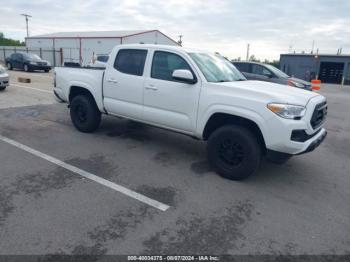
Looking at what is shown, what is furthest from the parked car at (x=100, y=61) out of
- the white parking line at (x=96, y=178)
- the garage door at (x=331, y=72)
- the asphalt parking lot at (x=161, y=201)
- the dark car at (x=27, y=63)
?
the garage door at (x=331, y=72)

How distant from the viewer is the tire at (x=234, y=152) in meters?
4.02

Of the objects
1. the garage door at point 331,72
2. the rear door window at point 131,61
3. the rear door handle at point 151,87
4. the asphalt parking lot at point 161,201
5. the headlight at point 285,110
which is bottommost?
the asphalt parking lot at point 161,201

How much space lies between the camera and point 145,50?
5262 millimetres

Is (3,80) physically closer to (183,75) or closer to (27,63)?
(183,75)

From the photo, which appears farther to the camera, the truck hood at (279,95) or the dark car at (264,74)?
the dark car at (264,74)

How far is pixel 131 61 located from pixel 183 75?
1.54m

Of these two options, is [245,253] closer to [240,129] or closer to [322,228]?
[322,228]

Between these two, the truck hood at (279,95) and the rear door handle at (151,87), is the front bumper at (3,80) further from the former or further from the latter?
the truck hood at (279,95)

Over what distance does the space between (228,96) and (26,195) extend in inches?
118

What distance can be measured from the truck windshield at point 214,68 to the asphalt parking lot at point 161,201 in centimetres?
148

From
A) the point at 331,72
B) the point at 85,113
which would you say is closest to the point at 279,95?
the point at 85,113

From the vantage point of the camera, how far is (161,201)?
3.62m

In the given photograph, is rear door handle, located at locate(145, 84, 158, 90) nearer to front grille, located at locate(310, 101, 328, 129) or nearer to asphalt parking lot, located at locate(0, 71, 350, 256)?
asphalt parking lot, located at locate(0, 71, 350, 256)

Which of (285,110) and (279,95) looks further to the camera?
(279,95)
